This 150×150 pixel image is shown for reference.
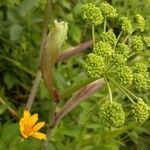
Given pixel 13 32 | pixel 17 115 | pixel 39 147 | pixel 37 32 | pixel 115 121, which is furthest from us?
pixel 37 32

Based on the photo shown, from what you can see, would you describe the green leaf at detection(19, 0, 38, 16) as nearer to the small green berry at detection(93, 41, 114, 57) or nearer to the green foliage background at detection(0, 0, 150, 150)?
the green foliage background at detection(0, 0, 150, 150)

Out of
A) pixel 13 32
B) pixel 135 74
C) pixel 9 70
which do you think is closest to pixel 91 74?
pixel 135 74

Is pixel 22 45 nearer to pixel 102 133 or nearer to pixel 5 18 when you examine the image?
pixel 5 18

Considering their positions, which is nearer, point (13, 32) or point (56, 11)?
point (13, 32)

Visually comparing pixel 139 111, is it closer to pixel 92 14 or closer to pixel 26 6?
pixel 92 14

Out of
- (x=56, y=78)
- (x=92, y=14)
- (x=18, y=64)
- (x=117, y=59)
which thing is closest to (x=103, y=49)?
(x=117, y=59)

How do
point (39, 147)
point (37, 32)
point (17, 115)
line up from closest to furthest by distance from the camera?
point (39, 147), point (17, 115), point (37, 32)
